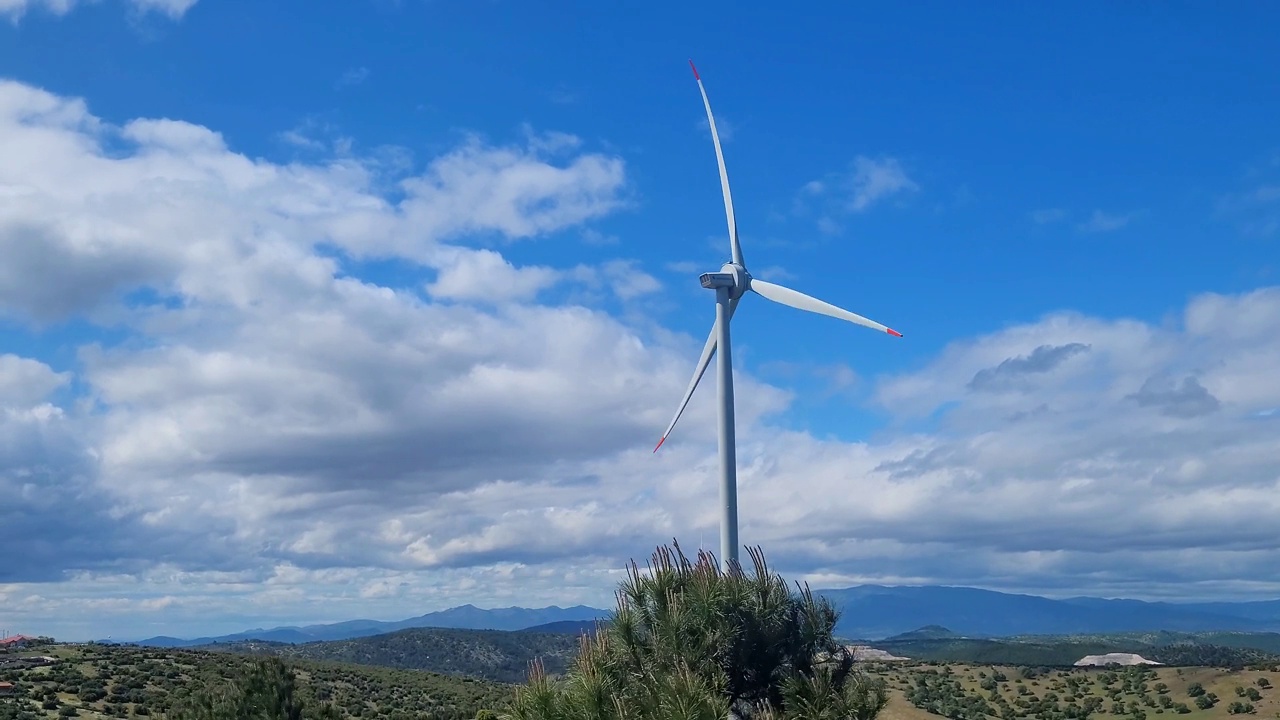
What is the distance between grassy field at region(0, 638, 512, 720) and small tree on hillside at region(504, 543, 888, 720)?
3658cm

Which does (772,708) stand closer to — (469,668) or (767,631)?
(767,631)

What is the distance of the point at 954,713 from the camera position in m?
74.9

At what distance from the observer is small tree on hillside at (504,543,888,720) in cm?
2238

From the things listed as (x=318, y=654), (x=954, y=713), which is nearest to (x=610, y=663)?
(x=954, y=713)

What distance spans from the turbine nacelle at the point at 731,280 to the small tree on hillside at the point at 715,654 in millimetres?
15883

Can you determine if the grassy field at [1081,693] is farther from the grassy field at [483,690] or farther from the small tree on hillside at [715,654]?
the small tree on hillside at [715,654]

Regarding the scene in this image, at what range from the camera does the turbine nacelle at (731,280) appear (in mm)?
39000

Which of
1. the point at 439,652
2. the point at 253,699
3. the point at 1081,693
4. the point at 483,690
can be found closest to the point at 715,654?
the point at 253,699

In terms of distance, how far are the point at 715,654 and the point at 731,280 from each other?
738 inches

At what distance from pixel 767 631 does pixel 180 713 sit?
65.6ft

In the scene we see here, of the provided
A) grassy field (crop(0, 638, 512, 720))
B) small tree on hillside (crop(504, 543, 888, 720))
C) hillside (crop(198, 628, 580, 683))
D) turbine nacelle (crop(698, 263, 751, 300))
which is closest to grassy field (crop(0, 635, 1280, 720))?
grassy field (crop(0, 638, 512, 720))

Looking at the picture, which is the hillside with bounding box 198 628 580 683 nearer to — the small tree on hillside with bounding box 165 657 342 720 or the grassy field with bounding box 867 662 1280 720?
the grassy field with bounding box 867 662 1280 720

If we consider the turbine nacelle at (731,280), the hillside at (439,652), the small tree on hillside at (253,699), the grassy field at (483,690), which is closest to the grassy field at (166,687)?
the grassy field at (483,690)

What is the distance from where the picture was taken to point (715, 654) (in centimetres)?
2297
